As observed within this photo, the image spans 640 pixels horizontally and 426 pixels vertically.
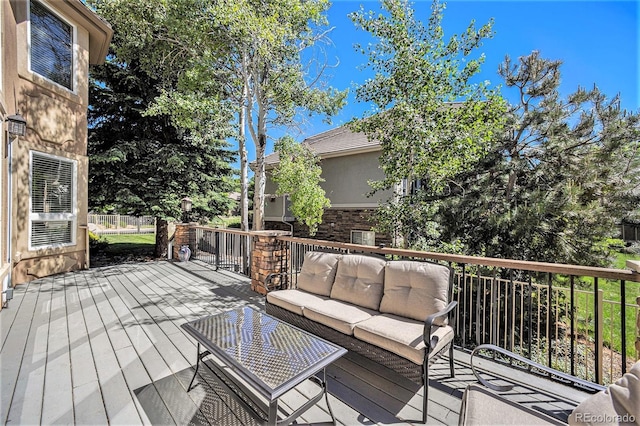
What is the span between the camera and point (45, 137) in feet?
19.1

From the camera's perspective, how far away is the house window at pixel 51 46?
5.63 m

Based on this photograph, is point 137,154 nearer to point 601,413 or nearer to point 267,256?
point 267,256

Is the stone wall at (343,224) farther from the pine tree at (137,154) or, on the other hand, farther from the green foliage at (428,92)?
the green foliage at (428,92)

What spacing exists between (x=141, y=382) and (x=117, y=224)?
1767 cm

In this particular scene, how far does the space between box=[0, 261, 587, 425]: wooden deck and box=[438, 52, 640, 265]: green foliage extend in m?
4.21

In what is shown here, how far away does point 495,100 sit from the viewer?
15.1 ft

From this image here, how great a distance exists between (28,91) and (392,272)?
Answer: 7784 millimetres

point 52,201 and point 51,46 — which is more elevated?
point 51,46

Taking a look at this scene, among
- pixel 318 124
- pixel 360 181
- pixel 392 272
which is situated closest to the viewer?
pixel 392 272

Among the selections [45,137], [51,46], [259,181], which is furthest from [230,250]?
[51,46]

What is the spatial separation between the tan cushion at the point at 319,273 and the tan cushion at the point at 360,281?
0.13 meters

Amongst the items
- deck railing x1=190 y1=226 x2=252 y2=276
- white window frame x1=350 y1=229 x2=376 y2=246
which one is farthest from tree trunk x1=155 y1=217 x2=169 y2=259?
white window frame x1=350 y1=229 x2=376 y2=246

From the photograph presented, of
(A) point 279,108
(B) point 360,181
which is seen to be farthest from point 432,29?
(B) point 360,181

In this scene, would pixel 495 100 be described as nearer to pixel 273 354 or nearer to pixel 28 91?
pixel 273 354
